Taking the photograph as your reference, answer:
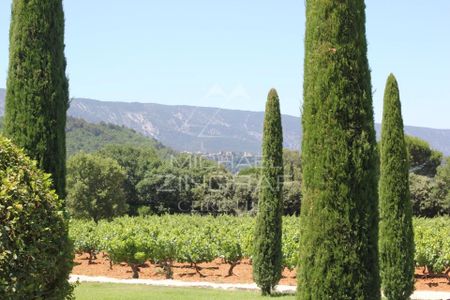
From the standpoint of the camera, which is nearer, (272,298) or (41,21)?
(41,21)

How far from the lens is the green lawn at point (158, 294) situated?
14.4 meters

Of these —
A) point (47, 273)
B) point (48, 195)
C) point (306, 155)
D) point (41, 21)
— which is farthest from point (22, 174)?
point (41, 21)

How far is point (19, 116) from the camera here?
9.63 metres

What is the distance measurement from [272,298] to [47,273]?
406 inches

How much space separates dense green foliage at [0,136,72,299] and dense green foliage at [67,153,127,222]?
4201 centimetres

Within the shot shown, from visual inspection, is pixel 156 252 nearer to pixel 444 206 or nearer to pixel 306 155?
pixel 306 155

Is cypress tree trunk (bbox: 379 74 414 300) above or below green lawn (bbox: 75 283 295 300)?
above

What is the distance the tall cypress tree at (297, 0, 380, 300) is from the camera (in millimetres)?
7355

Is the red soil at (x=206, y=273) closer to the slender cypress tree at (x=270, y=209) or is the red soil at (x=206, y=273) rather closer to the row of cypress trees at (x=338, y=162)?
the slender cypress tree at (x=270, y=209)

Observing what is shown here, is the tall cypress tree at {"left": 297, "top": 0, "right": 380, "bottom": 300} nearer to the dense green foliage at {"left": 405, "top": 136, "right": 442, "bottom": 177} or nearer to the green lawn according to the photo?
the green lawn

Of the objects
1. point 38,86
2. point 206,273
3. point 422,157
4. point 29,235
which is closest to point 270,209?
point 206,273

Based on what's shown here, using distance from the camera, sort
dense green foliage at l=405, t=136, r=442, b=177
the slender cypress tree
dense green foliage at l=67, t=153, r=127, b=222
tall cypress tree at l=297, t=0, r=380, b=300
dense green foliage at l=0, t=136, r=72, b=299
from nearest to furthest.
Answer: dense green foliage at l=0, t=136, r=72, b=299
tall cypress tree at l=297, t=0, r=380, b=300
the slender cypress tree
dense green foliage at l=67, t=153, r=127, b=222
dense green foliage at l=405, t=136, r=442, b=177

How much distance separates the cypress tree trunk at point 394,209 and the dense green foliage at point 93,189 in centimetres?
3640

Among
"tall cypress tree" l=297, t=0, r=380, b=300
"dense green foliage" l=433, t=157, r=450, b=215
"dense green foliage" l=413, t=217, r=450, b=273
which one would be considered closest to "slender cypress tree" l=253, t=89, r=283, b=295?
"dense green foliage" l=413, t=217, r=450, b=273
